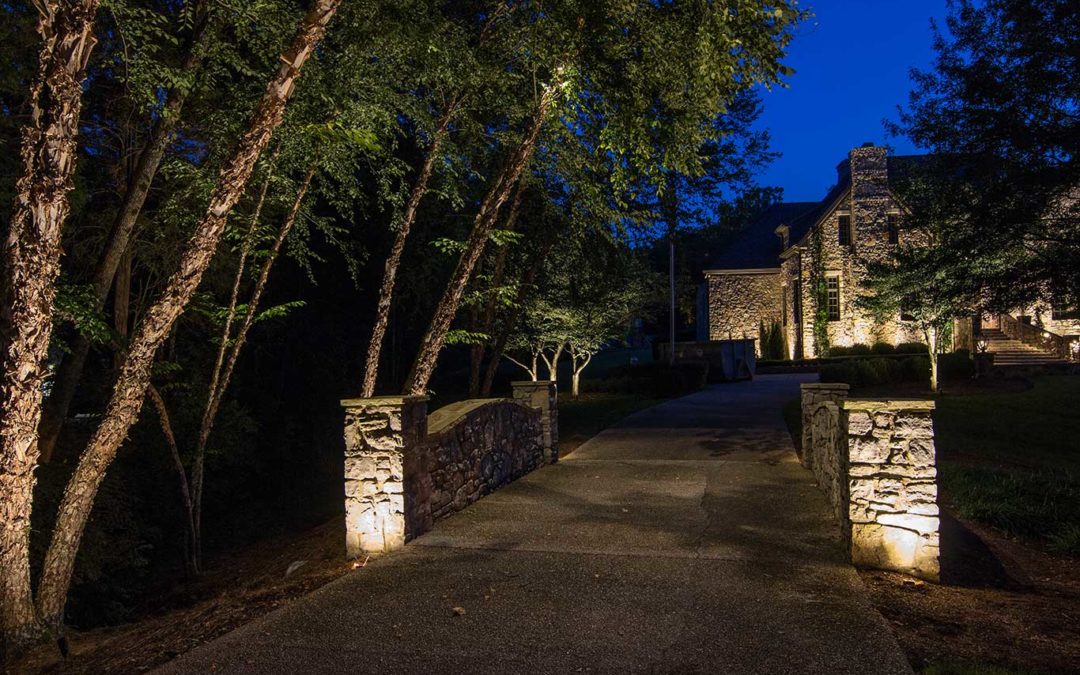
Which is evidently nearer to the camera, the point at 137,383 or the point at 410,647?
the point at 410,647

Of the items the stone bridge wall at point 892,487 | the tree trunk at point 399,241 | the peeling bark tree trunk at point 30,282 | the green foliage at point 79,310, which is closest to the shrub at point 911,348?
the tree trunk at point 399,241

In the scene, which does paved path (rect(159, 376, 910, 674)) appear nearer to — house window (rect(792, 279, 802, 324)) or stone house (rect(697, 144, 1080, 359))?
stone house (rect(697, 144, 1080, 359))

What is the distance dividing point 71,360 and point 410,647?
8.23 meters

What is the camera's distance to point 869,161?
32.9 metres

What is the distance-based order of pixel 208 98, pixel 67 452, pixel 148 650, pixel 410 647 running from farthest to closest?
pixel 67 452, pixel 208 98, pixel 148 650, pixel 410 647

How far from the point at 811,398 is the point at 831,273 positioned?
25.0 metres

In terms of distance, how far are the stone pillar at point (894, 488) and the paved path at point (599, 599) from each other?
1.36ft

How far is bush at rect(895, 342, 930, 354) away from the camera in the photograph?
31084 mm

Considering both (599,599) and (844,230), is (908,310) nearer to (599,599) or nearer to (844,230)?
(844,230)

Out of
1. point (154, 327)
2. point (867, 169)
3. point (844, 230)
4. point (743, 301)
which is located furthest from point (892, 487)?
point (743, 301)

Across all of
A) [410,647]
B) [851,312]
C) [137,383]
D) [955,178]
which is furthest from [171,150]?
[851,312]

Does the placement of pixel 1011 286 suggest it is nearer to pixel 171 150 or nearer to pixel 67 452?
pixel 171 150

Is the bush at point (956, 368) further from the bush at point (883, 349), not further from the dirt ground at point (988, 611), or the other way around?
the dirt ground at point (988, 611)

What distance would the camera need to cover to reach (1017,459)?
13.3 m
